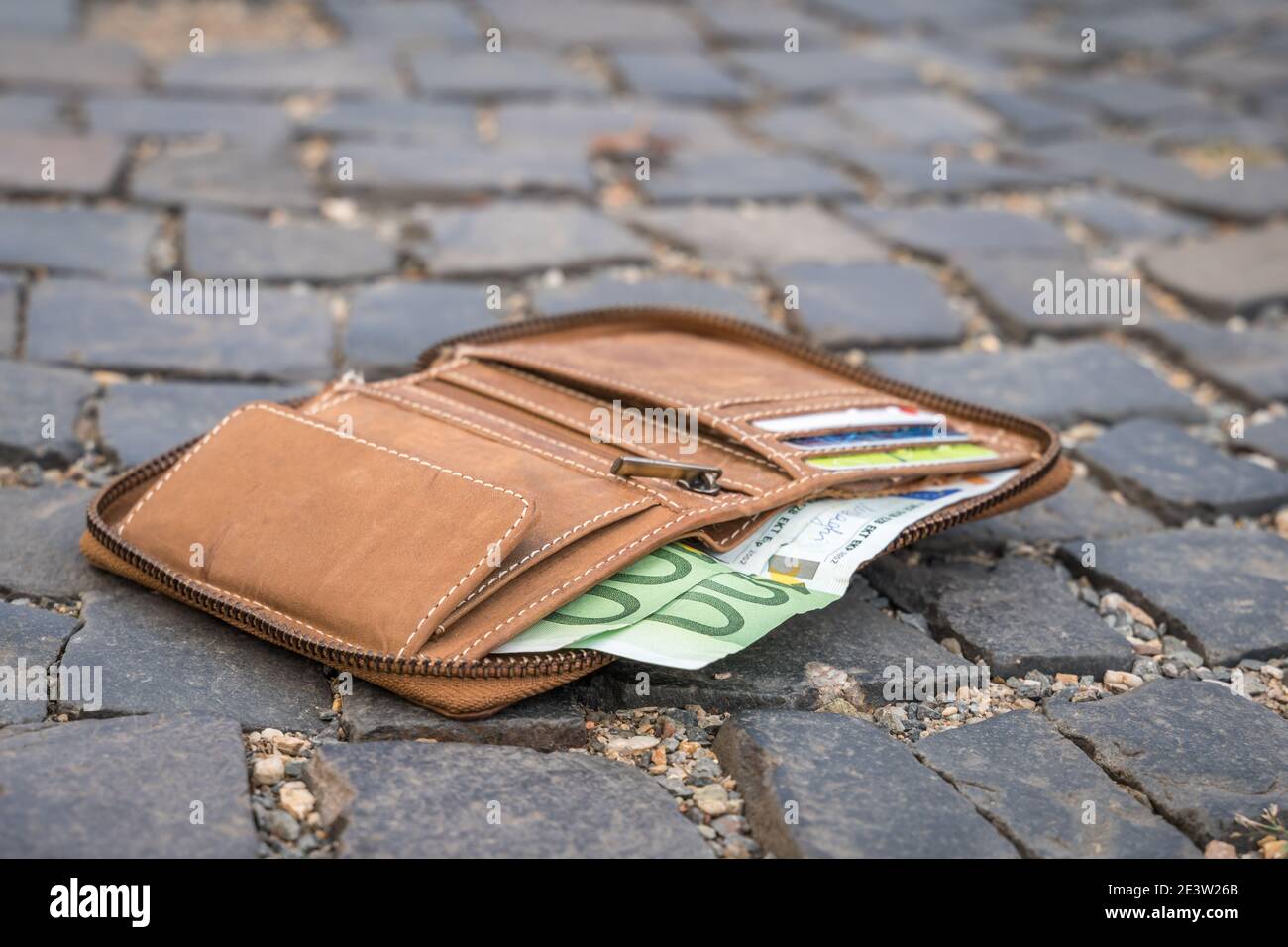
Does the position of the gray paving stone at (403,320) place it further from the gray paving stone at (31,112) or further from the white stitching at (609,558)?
the gray paving stone at (31,112)

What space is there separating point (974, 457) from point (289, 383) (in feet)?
5.29

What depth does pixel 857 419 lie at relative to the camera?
2656 mm

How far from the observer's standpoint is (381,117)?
16.8 ft

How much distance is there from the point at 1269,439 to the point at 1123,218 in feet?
5.09

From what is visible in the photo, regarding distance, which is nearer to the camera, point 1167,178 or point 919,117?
point 1167,178

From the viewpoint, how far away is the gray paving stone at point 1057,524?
9.18 ft

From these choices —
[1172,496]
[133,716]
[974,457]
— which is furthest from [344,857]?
[1172,496]

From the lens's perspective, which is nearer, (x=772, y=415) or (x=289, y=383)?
(x=772, y=415)

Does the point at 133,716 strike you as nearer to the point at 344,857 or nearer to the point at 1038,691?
the point at 344,857

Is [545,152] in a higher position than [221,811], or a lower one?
higher

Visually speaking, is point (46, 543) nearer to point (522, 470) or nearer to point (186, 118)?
point (522, 470)

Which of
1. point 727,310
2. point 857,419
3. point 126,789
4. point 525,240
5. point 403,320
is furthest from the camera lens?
point 525,240
